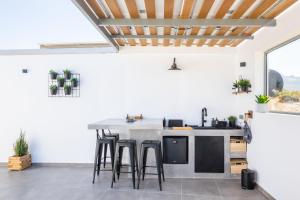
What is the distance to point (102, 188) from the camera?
404 centimetres

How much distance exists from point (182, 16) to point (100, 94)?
274 centimetres

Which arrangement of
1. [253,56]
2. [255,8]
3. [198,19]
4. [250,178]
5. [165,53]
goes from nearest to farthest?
[255,8], [198,19], [250,178], [253,56], [165,53]

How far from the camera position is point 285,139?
3.18 m

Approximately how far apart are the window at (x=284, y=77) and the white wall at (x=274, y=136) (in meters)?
0.13

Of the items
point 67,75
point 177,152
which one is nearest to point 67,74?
point 67,75

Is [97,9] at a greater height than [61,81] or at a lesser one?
greater

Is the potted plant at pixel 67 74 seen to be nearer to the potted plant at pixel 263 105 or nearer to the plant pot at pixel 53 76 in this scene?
the plant pot at pixel 53 76

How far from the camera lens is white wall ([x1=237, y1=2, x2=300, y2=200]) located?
302 cm

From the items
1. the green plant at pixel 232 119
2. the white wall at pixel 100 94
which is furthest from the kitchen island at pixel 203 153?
the white wall at pixel 100 94

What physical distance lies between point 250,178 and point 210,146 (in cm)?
89

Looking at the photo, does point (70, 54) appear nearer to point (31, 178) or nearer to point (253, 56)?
point (31, 178)

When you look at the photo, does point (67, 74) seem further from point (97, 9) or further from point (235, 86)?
point (235, 86)

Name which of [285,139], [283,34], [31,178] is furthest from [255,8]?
[31,178]

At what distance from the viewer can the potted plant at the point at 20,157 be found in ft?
16.6
